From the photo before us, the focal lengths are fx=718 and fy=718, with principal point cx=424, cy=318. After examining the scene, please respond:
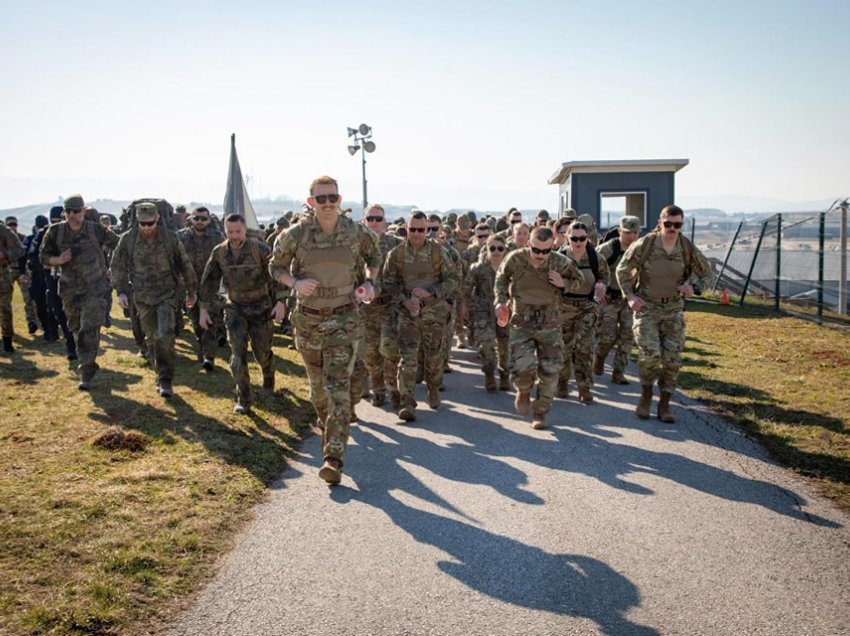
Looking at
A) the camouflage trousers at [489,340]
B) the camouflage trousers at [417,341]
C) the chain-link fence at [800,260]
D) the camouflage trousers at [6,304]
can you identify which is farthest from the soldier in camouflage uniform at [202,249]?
the chain-link fence at [800,260]

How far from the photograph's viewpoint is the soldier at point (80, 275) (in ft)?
31.9

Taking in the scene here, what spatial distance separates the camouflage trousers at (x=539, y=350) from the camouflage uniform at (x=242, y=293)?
9.41ft

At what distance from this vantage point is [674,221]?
791cm

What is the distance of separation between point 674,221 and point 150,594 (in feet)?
20.7

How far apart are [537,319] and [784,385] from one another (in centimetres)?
421

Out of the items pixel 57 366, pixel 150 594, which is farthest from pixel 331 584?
pixel 57 366

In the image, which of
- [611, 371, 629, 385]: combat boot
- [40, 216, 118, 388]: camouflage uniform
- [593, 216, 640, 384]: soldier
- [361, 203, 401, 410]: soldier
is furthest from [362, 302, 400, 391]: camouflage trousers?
[40, 216, 118, 388]: camouflage uniform

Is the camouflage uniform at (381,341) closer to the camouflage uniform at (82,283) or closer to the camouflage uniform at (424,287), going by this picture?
the camouflage uniform at (424,287)

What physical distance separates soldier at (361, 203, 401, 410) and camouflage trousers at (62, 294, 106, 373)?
3.76 metres

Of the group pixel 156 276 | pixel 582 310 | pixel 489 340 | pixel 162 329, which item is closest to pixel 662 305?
pixel 582 310

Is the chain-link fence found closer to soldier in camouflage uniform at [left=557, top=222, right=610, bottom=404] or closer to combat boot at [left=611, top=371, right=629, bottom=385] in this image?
combat boot at [left=611, top=371, right=629, bottom=385]

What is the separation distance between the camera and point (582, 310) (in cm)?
920

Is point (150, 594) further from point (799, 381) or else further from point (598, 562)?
point (799, 381)

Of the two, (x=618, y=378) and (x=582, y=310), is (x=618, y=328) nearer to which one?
(x=618, y=378)
